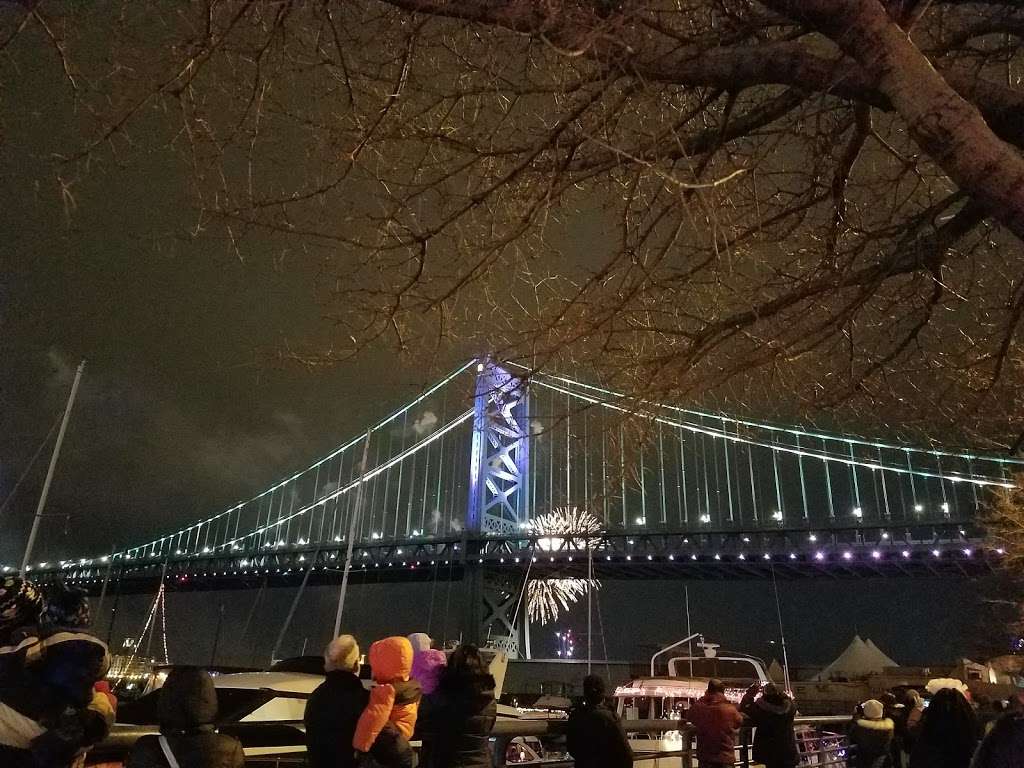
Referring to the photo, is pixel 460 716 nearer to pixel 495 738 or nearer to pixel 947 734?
pixel 495 738

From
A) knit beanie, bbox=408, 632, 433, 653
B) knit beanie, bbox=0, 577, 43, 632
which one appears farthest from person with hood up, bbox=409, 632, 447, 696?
knit beanie, bbox=0, 577, 43, 632

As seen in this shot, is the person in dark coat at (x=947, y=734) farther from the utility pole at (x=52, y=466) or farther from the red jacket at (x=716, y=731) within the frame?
the utility pole at (x=52, y=466)

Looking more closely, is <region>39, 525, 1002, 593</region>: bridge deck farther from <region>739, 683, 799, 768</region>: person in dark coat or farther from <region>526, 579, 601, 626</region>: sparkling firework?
<region>739, 683, 799, 768</region>: person in dark coat

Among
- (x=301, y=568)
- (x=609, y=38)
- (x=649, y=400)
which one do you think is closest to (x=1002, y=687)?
(x=649, y=400)

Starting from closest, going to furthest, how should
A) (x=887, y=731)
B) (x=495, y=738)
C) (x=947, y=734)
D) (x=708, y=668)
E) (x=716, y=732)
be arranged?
(x=495, y=738), (x=947, y=734), (x=716, y=732), (x=887, y=731), (x=708, y=668)

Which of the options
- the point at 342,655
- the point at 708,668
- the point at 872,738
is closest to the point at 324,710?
the point at 342,655

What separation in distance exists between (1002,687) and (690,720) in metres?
25.8

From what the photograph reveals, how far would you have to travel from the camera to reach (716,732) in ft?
16.1

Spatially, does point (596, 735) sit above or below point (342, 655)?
below

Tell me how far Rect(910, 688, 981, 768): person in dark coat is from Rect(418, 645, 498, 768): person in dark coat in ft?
8.56

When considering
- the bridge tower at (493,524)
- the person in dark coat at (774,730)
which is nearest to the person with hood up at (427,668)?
the person in dark coat at (774,730)

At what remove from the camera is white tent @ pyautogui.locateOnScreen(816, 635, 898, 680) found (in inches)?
1417

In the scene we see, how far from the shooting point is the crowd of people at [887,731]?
248cm

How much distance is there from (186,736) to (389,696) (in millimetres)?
636
